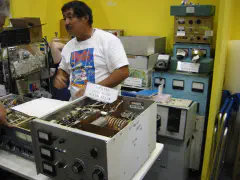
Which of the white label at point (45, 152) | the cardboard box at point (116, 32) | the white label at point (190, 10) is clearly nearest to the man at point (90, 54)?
the white label at point (45, 152)

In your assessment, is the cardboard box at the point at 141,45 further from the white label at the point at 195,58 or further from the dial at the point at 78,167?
the dial at the point at 78,167

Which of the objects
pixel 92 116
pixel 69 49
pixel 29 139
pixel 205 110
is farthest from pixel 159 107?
pixel 29 139

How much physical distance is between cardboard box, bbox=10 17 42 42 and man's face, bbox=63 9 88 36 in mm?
1086

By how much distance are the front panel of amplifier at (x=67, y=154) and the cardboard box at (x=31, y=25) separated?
1894 millimetres

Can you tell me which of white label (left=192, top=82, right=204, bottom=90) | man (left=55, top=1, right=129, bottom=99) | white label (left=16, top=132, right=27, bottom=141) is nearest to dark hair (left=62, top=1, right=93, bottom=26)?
man (left=55, top=1, right=129, bottom=99)

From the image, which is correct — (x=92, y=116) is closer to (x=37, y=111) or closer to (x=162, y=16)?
(x=37, y=111)

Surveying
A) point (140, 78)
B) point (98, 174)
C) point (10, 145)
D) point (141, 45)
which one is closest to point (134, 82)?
point (140, 78)

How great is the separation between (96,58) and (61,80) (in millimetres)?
322

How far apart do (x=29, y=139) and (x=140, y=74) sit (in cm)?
158

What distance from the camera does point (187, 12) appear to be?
2314mm

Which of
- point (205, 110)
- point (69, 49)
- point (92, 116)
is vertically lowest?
point (205, 110)

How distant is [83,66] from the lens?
1711 mm

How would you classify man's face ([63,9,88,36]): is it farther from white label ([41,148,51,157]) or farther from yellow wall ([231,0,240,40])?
yellow wall ([231,0,240,40])

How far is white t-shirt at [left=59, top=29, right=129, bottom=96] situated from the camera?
5.46 ft
